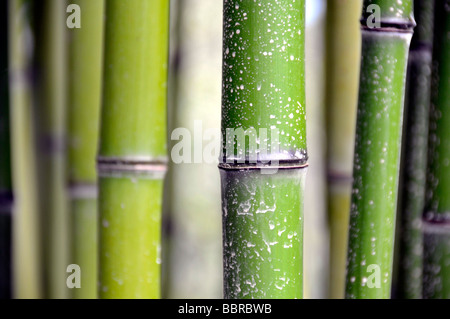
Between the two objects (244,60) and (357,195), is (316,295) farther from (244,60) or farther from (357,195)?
(244,60)

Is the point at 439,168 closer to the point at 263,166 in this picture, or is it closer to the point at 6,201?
the point at 263,166

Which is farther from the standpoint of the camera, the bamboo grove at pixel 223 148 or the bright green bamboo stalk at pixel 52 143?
the bright green bamboo stalk at pixel 52 143

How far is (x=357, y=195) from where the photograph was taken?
0.34m

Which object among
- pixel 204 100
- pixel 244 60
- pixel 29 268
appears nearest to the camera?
pixel 244 60

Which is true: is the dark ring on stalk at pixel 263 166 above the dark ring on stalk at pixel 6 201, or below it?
above

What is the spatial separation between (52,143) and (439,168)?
41 centimetres

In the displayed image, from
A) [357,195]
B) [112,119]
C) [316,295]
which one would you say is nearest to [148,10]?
[112,119]

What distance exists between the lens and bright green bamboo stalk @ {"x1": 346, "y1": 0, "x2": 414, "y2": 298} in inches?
12.7

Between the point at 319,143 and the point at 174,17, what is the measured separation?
18cm

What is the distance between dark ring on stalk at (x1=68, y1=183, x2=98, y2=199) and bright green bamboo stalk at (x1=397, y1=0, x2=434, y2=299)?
299 mm

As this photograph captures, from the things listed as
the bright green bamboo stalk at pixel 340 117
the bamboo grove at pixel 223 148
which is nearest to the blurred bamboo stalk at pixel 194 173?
the bamboo grove at pixel 223 148

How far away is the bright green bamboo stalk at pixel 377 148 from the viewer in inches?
12.7

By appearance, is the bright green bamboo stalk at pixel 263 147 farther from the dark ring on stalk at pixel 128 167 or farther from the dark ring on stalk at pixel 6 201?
the dark ring on stalk at pixel 6 201

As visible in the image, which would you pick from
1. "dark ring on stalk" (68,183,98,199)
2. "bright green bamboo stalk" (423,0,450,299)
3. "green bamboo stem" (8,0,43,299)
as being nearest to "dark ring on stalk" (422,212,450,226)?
"bright green bamboo stalk" (423,0,450,299)
